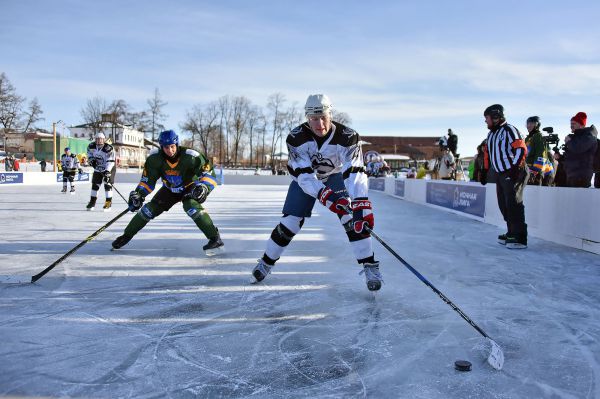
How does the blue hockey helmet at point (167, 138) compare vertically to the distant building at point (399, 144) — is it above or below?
below

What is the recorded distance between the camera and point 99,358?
7.48 feet

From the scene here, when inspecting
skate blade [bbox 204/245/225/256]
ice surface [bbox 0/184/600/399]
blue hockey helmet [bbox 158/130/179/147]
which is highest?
blue hockey helmet [bbox 158/130/179/147]

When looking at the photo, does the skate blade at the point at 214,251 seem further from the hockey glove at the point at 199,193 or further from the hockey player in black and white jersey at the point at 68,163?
the hockey player in black and white jersey at the point at 68,163

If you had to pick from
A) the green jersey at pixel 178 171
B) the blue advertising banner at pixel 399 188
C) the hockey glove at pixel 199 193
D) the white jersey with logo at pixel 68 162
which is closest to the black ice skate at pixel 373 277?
the hockey glove at pixel 199 193

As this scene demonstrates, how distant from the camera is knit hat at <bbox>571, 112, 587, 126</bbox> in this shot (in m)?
6.77

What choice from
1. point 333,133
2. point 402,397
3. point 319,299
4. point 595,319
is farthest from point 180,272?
point 595,319

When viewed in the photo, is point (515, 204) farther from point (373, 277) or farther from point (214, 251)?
point (214, 251)

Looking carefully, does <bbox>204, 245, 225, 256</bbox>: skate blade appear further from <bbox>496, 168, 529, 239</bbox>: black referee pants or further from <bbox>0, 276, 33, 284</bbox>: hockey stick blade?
<bbox>496, 168, 529, 239</bbox>: black referee pants

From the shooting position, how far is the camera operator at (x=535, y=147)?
7.44 m

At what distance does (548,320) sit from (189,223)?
6.19 m

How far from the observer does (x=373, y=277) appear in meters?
3.55

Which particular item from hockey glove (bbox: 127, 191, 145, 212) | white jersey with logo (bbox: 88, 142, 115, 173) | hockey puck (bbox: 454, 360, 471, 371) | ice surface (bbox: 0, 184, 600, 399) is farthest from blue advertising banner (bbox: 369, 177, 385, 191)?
hockey puck (bbox: 454, 360, 471, 371)

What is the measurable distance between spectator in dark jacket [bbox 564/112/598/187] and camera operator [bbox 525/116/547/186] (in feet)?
1.58

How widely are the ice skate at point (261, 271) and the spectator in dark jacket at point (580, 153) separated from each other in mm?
5583
